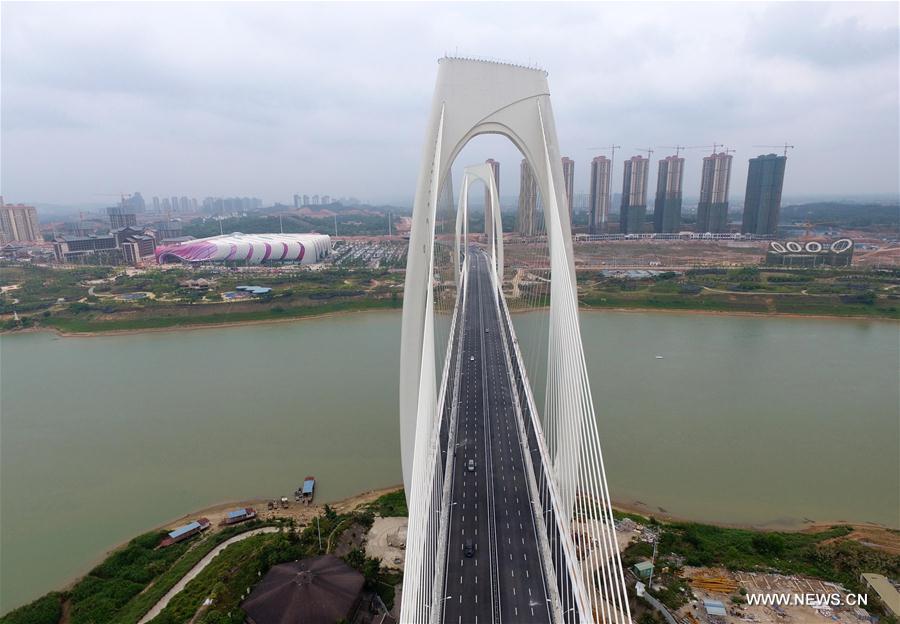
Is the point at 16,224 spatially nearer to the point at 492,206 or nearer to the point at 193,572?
the point at 492,206

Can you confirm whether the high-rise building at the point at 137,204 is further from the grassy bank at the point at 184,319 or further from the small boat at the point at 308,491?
the small boat at the point at 308,491

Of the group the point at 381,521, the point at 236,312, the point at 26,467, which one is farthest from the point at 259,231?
the point at 381,521

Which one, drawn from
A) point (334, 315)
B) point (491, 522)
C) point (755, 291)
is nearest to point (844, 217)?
point (755, 291)

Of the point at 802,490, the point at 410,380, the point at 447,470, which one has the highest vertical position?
the point at 410,380

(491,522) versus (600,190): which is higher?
(600,190)

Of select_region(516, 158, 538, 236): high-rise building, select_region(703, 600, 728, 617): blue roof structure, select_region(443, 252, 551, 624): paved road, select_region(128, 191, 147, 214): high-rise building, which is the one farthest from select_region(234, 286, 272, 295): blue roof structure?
select_region(128, 191, 147, 214): high-rise building

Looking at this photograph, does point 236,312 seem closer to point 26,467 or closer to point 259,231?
point 26,467
